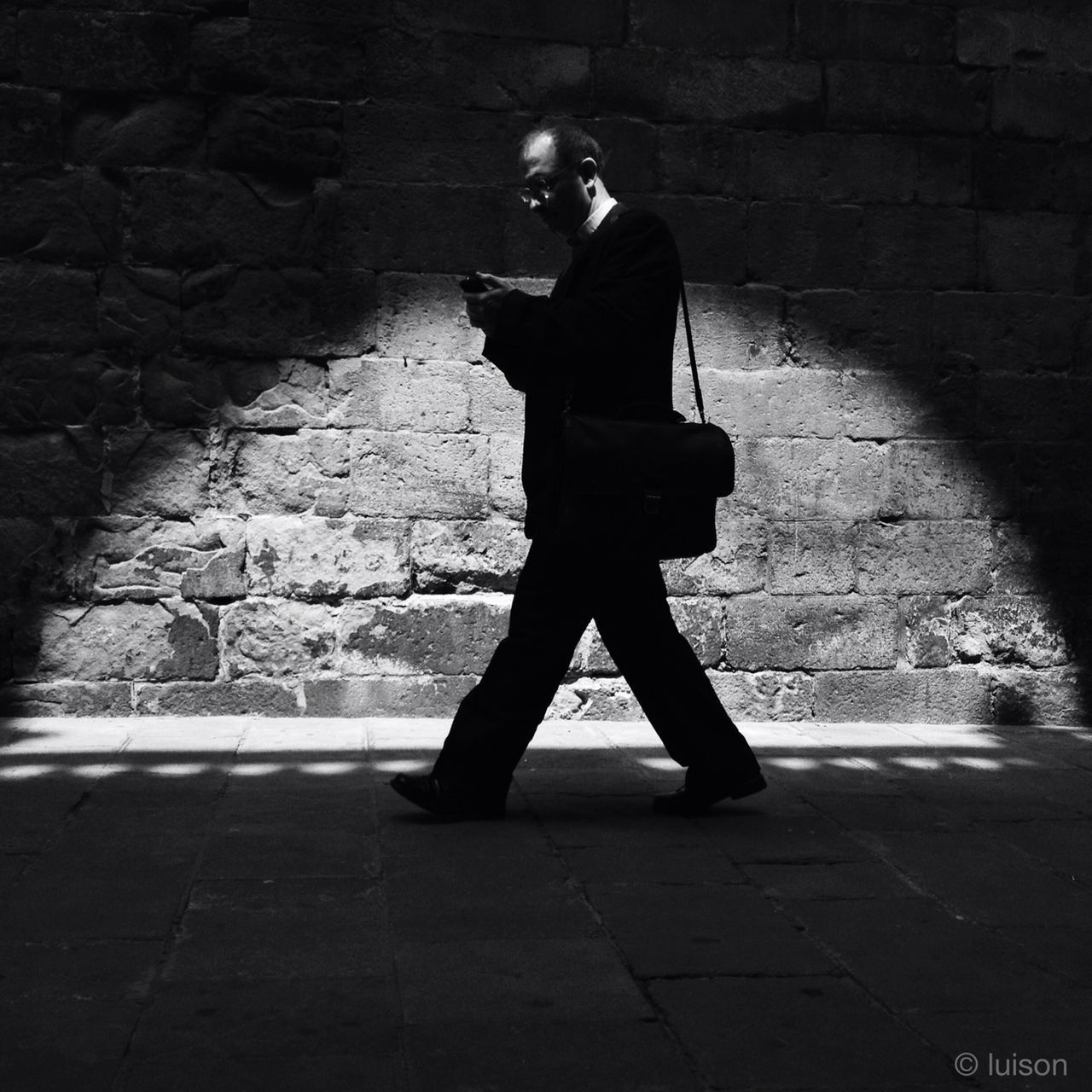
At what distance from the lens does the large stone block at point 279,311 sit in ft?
17.1

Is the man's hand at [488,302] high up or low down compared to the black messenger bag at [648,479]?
up

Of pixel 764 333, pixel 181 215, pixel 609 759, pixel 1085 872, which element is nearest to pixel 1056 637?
pixel 764 333

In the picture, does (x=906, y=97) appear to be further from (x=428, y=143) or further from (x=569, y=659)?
(x=569, y=659)

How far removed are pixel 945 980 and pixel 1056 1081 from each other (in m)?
0.44

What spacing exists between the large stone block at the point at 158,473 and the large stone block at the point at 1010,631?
9.07 feet

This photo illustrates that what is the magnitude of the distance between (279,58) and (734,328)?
185cm

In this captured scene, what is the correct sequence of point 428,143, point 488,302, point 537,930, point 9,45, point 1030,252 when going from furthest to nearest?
point 1030,252
point 428,143
point 9,45
point 488,302
point 537,930

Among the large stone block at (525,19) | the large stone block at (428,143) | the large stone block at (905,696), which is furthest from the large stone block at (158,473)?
the large stone block at (905,696)

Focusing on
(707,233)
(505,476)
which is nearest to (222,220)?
(505,476)

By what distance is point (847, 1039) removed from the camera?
87.2 inches

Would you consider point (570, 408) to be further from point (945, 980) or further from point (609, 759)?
point (945, 980)

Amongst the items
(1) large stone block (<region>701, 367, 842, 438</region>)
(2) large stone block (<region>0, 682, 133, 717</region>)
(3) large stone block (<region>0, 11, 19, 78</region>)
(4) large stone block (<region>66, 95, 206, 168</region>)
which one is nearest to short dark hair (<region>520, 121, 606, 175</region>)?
(1) large stone block (<region>701, 367, 842, 438</region>)

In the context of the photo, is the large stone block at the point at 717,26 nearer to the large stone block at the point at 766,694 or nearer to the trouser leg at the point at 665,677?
the large stone block at the point at 766,694

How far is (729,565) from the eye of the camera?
5453 millimetres
